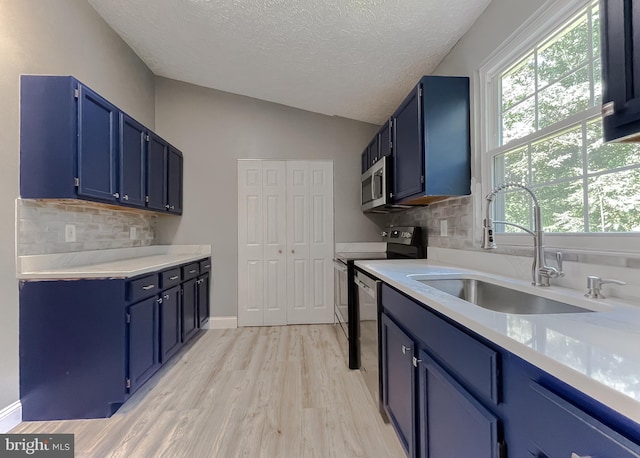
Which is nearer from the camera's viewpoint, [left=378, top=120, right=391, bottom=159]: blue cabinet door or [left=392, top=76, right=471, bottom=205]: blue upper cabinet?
[left=392, top=76, right=471, bottom=205]: blue upper cabinet

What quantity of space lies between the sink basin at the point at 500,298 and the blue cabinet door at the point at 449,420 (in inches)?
20.4

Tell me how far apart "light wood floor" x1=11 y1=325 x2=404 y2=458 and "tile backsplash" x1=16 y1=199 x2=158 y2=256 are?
3.59 ft

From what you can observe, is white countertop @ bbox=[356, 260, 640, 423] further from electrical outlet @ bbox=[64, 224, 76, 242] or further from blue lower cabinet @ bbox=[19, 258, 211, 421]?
electrical outlet @ bbox=[64, 224, 76, 242]

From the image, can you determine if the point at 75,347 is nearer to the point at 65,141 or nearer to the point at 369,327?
the point at 65,141

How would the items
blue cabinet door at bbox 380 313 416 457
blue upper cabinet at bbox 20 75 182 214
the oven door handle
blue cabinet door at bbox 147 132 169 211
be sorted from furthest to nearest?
blue cabinet door at bbox 147 132 169 211
the oven door handle
blue upper cabinet at bbox 20 75 182 214
blue cabinet door at bbox 380 313 416 457

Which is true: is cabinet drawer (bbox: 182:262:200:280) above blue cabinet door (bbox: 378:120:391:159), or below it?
below

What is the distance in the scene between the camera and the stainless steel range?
1966 mm

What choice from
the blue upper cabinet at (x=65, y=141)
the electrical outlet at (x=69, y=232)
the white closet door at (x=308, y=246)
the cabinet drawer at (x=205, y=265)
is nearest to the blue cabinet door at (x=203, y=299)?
the cabinet drawer at (x=205, y=265)

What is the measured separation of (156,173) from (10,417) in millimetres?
2042

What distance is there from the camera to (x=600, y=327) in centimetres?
73

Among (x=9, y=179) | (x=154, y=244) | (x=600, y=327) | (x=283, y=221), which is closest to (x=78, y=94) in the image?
(x=9, y=179)

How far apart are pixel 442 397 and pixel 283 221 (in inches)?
113

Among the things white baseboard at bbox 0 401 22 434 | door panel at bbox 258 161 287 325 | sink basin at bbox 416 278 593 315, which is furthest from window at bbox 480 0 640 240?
white baseboard at bbox 0 401 22 434

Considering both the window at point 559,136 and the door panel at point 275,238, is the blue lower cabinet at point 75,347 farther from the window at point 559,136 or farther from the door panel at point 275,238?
the window at point 559,136
